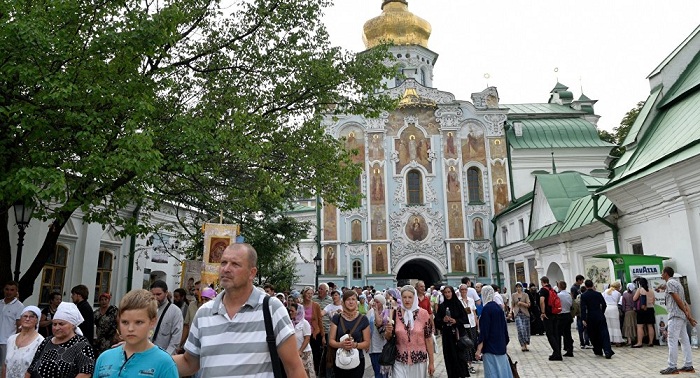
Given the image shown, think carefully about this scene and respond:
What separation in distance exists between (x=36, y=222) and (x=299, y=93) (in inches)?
328

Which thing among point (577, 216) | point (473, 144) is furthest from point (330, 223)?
point (577, 216)

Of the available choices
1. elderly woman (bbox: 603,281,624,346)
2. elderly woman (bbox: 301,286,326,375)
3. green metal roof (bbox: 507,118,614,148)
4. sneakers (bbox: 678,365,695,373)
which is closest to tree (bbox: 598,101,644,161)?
green metal roof (bbox: 507,118,614,148)

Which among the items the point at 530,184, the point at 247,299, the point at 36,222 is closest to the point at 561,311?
the point at 247,299

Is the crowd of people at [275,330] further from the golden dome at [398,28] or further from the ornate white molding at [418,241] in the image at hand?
the golden dome at [398,28]

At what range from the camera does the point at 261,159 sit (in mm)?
12117

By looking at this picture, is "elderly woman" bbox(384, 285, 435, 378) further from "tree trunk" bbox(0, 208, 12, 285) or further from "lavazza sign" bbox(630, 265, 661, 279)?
Answer: "lavazza sign" bbox(630, 265, 661, 279)

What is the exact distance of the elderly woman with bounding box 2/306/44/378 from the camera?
509 cm

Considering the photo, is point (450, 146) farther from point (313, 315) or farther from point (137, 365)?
point (137, 365)

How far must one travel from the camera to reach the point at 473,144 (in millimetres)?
35812

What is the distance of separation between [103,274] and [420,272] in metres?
26.6

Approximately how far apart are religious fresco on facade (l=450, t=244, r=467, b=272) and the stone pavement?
64.6 feet

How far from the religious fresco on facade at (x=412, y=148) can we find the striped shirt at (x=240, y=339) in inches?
1284

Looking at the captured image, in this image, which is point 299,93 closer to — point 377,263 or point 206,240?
point 206,240

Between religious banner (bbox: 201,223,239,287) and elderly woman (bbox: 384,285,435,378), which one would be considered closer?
elderly woman (bbox: 384,285,435,378)
